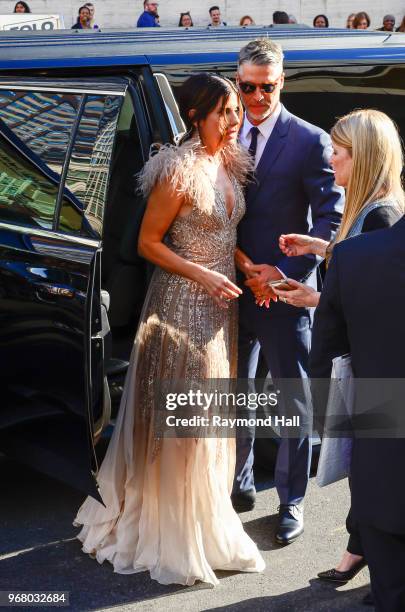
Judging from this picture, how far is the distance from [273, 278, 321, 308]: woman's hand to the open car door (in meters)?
0.64

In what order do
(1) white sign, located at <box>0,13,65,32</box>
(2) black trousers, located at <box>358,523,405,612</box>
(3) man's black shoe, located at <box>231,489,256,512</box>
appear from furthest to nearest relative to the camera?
1. (1) white sign, located at <box>0,13,65,32</box>
2. (3) man's black shoe, located at <box>231,489,256,512</box>
3. (2) black trousers, located at <box>358,523,405,612</box>

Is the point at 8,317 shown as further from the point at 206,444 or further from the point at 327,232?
the point at 327,232

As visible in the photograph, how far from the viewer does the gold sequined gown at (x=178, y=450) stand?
341 centimetres

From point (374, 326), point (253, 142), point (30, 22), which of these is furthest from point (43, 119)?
point (30, 22)

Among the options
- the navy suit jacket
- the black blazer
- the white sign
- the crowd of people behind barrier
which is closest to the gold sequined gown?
the navy suit jacket

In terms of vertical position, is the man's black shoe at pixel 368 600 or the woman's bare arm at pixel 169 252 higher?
the woman's bare arm at pixel 169 252

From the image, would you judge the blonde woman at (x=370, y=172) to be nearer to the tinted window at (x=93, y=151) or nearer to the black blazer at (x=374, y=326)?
the black blazer at (x=374, y=326)

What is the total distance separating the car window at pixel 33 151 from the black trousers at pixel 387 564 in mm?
1669

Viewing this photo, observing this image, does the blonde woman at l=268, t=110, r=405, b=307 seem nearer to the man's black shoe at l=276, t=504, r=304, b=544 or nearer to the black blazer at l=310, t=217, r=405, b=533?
the black blazer at l=310, t=217, r=405, b=533

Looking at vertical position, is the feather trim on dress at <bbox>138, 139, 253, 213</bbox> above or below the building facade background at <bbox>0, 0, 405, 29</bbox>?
below

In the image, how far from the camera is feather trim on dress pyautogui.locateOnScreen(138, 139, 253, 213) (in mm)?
3381

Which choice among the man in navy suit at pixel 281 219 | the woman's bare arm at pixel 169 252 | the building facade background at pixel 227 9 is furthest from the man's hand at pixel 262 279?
the building facade background at pixel 227 9

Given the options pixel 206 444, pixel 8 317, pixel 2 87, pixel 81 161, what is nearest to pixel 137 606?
pixel 206 444

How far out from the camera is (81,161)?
11.8 ft
